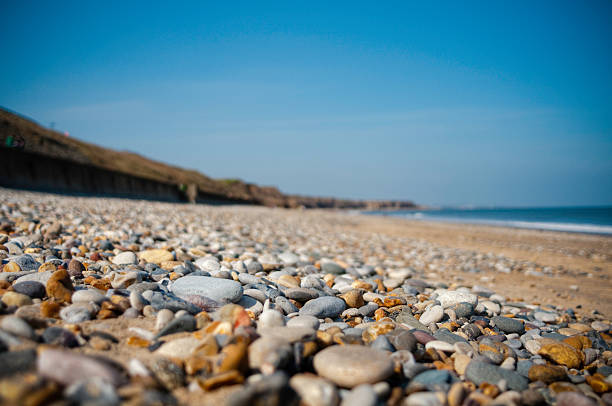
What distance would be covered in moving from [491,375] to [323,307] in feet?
3.90

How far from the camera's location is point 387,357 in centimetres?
164

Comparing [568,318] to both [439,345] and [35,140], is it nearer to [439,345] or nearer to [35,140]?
[439,345]

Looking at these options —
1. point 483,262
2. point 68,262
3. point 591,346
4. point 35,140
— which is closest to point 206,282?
point 68,262

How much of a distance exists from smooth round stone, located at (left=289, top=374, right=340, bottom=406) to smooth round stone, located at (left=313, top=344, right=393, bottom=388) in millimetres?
70

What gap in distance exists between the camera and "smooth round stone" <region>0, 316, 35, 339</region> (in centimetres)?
146

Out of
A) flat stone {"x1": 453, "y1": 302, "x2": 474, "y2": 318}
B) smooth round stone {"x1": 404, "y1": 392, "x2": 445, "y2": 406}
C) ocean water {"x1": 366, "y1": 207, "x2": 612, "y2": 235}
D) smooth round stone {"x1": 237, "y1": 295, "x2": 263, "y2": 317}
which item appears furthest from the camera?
ocean water {"x1": 366, "y1": 207, "x2": 612, "y2": 235}

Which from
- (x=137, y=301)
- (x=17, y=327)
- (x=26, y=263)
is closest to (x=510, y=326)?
(x=137, y=301)

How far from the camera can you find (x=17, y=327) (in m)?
1.48

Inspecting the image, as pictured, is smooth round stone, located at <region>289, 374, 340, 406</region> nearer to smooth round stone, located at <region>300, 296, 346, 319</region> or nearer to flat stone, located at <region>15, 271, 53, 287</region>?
smooth round stone, located at <region>300, 296, 346, 319</region>

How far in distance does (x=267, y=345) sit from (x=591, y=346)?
9.27 feet

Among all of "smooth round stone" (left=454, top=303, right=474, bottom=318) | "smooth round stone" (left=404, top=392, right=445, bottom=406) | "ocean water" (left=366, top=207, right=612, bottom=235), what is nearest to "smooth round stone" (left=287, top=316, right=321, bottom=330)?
"smooth round stone" (left=404, top=392, right=445, bottom=406)

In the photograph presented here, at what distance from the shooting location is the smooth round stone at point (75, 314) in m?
1.76

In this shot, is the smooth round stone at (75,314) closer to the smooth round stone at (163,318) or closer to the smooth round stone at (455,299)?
the smooth round stone at (163,318)

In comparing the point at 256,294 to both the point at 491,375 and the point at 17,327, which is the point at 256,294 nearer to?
the point at 17,327
